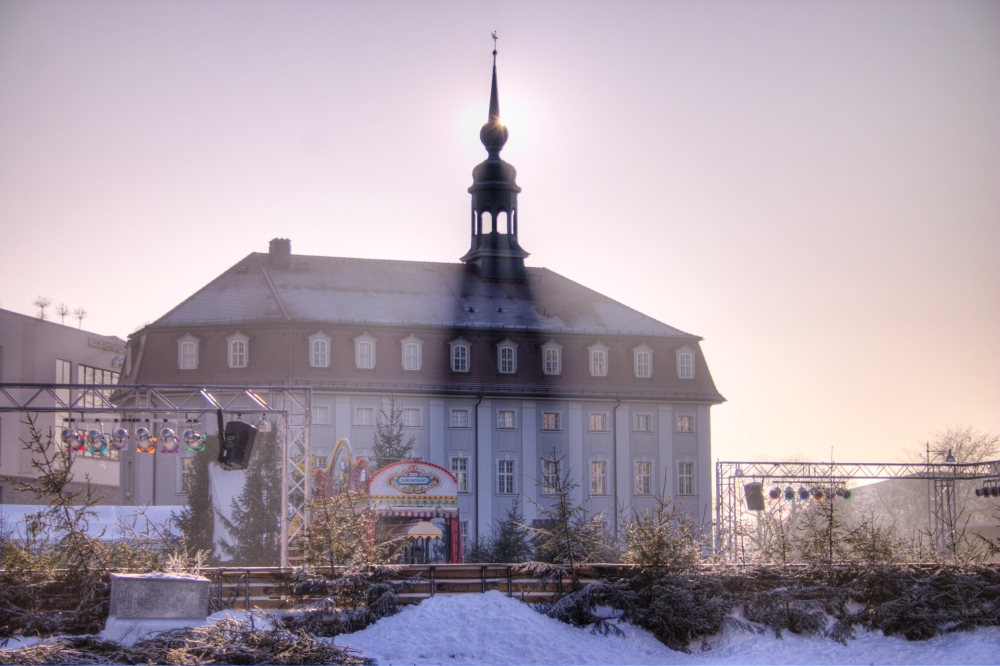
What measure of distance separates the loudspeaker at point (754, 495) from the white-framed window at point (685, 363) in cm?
1597

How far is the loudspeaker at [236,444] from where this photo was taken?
26.6m

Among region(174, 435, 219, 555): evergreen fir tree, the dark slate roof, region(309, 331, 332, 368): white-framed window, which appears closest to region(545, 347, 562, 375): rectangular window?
the dark slate roof

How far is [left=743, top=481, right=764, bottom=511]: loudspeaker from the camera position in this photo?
39062mm

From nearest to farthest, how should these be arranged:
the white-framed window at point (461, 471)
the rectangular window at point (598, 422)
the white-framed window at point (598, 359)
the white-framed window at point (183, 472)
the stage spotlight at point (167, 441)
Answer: the stage spotlight at point (167, 441), the white-framed window at point (183, 472), the white-framed window at point (461, 471), the rectangular window at point (598, 422), the white-framed window at point (598, 359)

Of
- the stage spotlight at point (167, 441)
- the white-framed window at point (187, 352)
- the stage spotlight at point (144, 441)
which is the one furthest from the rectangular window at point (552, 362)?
the stage spotlight at point (144, 441)

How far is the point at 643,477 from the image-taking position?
53719mm

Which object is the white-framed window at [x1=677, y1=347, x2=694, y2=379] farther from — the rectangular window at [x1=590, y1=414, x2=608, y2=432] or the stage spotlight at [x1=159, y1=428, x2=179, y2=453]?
the stage spotlight at [x1=159, y1=428, x2=179, y2=453]

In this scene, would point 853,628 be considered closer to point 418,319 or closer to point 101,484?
point 418,319

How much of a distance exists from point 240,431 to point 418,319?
26317 millimetres

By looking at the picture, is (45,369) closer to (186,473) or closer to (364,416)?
(186,473)

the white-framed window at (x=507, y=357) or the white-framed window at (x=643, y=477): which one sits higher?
the white-framed window at (x=507, y=357)

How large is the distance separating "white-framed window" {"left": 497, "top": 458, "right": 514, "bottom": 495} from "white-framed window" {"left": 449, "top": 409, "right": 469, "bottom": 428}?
2070 mm

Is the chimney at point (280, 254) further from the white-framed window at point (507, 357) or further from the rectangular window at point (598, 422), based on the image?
the rectangular window at point (598, 422)

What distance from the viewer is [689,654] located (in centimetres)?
2175
